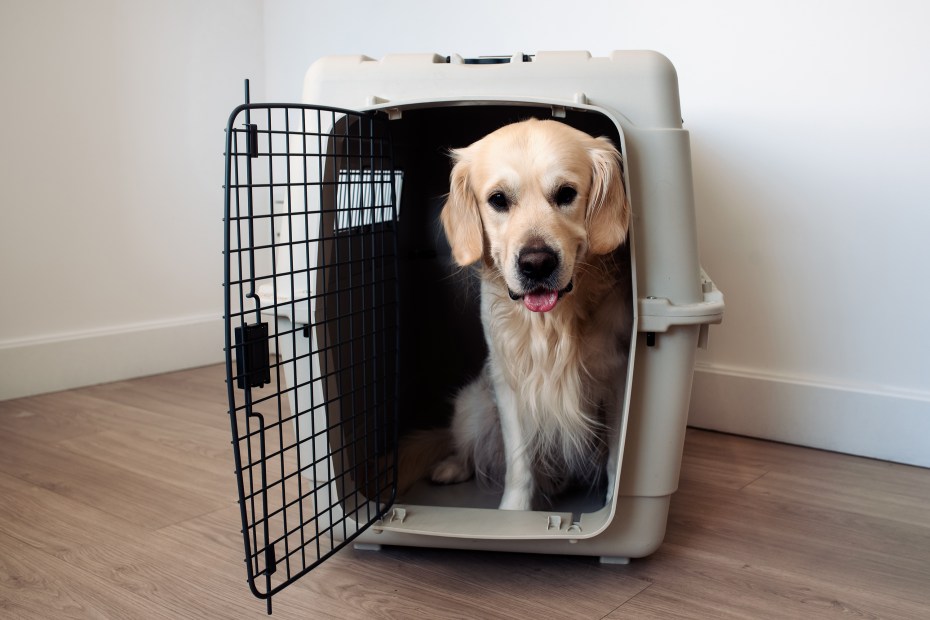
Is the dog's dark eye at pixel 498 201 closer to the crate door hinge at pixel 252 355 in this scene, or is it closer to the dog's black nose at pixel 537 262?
the dog's black nose at pixel 537 262

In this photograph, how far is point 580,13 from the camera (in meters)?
2.27

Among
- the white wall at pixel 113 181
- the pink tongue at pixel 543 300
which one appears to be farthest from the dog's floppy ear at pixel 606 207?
the white wall at pixel 113 181

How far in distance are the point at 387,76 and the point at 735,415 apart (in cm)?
136

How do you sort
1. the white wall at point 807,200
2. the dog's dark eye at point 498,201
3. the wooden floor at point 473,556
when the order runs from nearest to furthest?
the wooden floor at point 473,556
the dog's dark eye at point 498,201
the white wall at point 807,200

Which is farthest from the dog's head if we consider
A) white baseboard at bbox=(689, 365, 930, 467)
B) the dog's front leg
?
white baseboard at bbox=(689, 365, 930, 467)

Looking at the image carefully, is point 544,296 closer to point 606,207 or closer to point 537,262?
point 537,262

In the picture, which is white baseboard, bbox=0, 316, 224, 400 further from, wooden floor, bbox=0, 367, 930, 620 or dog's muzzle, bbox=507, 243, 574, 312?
dog's muzzle, bbox=507, 243, 574, 312

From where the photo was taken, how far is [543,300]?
1314 millimetres

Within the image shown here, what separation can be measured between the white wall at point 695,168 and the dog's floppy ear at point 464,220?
986mm

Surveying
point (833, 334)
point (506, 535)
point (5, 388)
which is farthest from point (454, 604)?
point (5, 388)

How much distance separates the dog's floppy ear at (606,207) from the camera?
1.29m

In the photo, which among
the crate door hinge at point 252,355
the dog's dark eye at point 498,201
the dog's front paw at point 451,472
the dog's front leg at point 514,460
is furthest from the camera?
the dog's front paw at point 451,472

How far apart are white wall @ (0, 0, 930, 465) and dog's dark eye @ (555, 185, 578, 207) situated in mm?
953

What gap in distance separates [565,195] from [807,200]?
3.20ft
